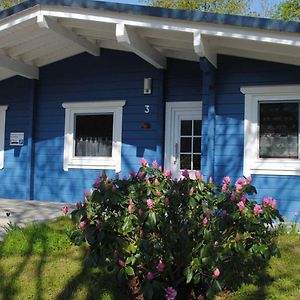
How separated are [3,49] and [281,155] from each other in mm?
5588

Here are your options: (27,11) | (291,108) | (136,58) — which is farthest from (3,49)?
(291,108)

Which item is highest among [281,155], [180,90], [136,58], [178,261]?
[136,58]

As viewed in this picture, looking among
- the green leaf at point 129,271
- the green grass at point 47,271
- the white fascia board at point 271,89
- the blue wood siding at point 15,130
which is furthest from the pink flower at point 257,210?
the blue wood siding at point 15,130

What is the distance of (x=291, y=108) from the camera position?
7.48 meters

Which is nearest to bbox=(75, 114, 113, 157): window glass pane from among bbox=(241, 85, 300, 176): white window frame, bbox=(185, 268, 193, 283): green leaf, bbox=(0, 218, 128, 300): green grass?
bbox=(241, 85, 300, 176): white window frame

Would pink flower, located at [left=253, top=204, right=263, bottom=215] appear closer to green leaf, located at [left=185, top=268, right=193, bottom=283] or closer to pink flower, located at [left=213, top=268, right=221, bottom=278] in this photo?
pink flower, located at [left=213, top=268, right=221, bottom=278]

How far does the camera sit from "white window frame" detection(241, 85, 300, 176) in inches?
293

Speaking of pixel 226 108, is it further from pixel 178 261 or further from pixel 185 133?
pixel 178 261

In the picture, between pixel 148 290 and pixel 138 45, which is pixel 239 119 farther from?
pixel 148 290

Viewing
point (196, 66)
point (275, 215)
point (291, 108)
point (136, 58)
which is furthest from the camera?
point (136, 58)

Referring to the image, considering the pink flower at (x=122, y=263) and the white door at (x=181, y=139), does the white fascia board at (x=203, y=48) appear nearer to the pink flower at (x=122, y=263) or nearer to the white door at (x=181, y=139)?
the white door at (x=181, y=139)

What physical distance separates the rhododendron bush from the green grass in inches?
27.7

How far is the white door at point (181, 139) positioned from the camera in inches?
342

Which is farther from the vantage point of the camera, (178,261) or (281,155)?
(281,155)
